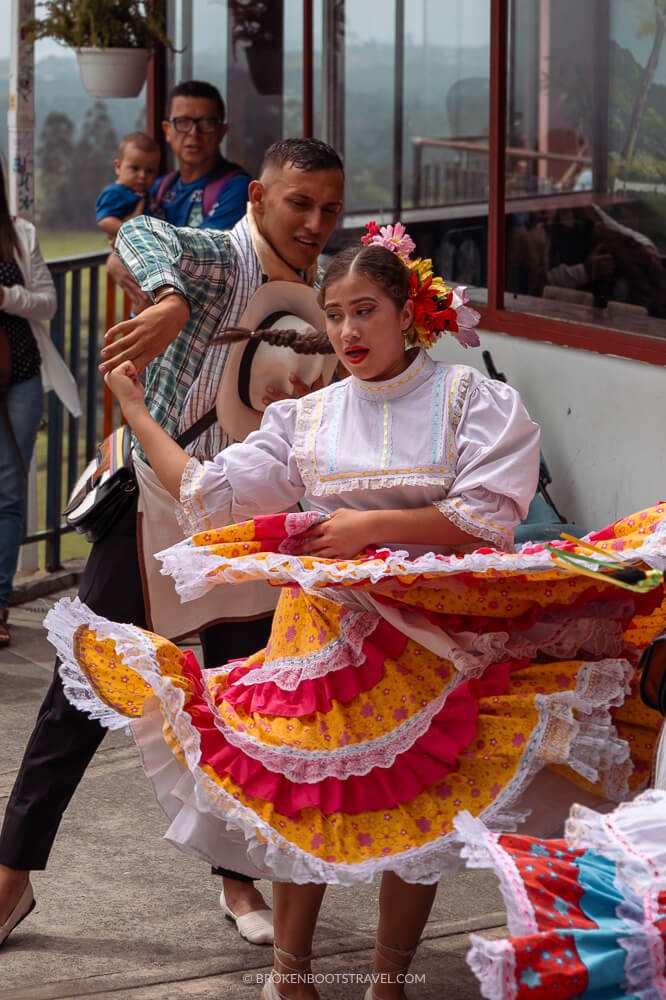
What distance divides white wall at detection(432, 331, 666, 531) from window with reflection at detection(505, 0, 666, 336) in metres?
0.19

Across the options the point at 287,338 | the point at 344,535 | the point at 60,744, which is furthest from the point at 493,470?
the point at 60,744

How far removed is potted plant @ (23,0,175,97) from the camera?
717cm

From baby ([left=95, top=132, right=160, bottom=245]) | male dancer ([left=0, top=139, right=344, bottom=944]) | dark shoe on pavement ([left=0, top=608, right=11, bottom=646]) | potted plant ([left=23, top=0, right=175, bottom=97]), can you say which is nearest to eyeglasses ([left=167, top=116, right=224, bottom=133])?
baby ([left=95, top=132, right=160, bottom=245])

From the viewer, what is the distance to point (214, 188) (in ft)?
21.4

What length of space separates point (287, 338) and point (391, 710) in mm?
1041

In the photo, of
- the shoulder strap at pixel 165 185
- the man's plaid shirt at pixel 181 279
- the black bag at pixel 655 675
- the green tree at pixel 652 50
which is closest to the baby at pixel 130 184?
the shoulder strap at pixel 165 185

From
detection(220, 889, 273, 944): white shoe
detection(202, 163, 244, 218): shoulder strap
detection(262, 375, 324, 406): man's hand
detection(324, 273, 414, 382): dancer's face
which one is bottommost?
detection(220, 889, 273, 944): white shoe

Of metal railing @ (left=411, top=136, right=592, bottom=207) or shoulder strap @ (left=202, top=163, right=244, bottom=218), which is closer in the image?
metal railing @ (left=411, top=136, right=592, bottom=207)

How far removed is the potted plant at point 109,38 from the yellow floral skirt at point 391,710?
4933 millimetres

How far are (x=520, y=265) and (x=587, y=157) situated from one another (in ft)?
1.58

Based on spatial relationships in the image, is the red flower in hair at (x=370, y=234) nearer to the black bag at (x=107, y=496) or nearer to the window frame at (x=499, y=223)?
the black bag at (x=107, y=496)

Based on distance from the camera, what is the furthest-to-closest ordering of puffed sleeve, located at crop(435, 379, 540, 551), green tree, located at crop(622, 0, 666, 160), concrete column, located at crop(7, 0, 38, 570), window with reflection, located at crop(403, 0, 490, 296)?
1. concrete column, located at crop(7, 0, 38, 570)
2. window with reflection, located at crop(403, 0, 490, 296)
3. green tree, located at crop(622, 0, 666, 160)
4. puffed sleeve, located at crop(435, 379, 540, 551)

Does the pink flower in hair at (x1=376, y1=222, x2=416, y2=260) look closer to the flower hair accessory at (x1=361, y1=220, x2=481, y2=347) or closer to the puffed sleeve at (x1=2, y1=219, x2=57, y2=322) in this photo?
the flower hair accessory at (x1=361, y1=220, x2=481, y2=347)

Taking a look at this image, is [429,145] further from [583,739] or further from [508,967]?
[508,967]
